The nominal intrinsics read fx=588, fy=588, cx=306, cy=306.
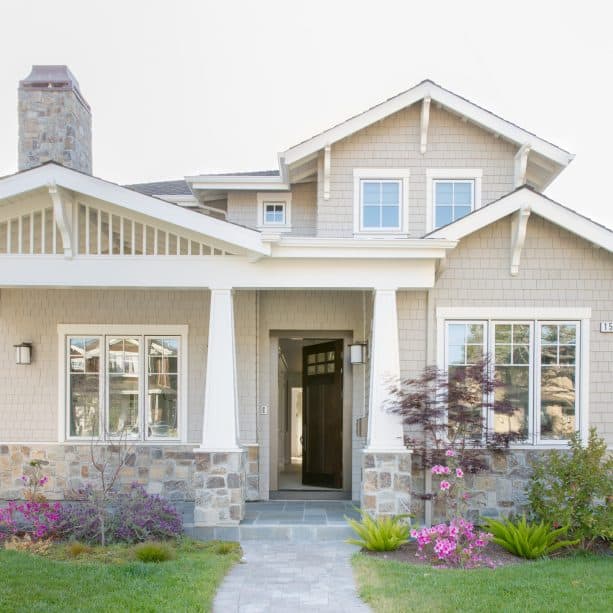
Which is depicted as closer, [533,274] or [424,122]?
[533,274]

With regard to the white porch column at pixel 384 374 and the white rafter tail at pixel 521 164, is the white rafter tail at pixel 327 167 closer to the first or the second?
the white porch column at pixel 384 374

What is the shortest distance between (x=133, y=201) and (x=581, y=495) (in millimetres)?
6078

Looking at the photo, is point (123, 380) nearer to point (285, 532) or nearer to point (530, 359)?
point (285, 532)

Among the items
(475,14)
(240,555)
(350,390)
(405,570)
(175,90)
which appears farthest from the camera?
(175,90)

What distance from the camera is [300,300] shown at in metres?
9.09

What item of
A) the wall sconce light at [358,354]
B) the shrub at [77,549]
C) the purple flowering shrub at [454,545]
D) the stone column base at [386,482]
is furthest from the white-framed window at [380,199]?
Answer: the shrub at [77,549]

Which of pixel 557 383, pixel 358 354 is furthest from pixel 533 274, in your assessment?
pixel 358 354

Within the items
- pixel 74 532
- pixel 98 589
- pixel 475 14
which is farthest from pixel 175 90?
pixel 98 589

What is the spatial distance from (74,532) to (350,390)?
14.2ft

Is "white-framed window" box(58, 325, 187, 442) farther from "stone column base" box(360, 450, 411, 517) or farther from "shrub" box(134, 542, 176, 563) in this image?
"stone column base" box(360, 450, 411, 517)

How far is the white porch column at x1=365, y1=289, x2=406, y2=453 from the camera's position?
23.4 ft

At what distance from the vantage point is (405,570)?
19.2 ft

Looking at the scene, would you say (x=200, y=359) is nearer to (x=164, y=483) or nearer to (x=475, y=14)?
(x=164, y=483)

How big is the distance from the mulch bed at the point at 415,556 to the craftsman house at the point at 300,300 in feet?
1.68
